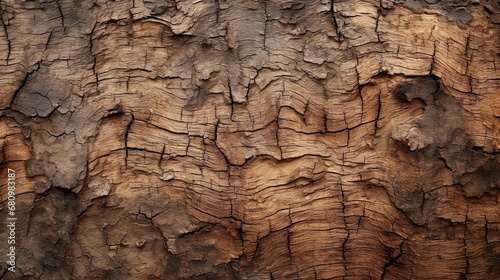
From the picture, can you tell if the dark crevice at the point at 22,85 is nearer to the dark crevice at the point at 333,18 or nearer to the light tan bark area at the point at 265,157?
the light tan bark area at the point at 265,157

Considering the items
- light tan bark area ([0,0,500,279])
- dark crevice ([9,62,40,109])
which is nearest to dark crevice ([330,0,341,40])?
light tan bark area ([0,0,500,279])

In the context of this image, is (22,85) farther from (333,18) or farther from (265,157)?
(333,18)

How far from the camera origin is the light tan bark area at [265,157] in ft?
9.05

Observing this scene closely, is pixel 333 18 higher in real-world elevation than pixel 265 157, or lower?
higher

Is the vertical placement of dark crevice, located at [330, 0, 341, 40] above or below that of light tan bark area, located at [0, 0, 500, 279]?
above

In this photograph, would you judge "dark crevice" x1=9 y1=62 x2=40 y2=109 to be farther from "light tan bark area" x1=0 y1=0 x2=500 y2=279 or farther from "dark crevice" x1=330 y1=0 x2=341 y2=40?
"dark crevice" x1=330 y1=0 x2=341 y2=40

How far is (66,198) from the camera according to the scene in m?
2.78

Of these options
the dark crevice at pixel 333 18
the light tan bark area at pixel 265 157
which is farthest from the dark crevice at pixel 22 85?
the dark crevice at pixel 333 18

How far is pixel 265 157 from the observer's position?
9.02 ft

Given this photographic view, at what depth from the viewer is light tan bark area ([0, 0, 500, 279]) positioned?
276 cm

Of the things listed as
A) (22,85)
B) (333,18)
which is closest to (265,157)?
(333,18)

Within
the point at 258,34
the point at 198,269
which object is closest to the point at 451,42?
the point at 258,34

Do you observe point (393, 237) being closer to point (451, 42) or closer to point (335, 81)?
point (335, 81)

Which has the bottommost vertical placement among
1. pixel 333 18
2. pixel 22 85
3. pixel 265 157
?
pixel 265 157
